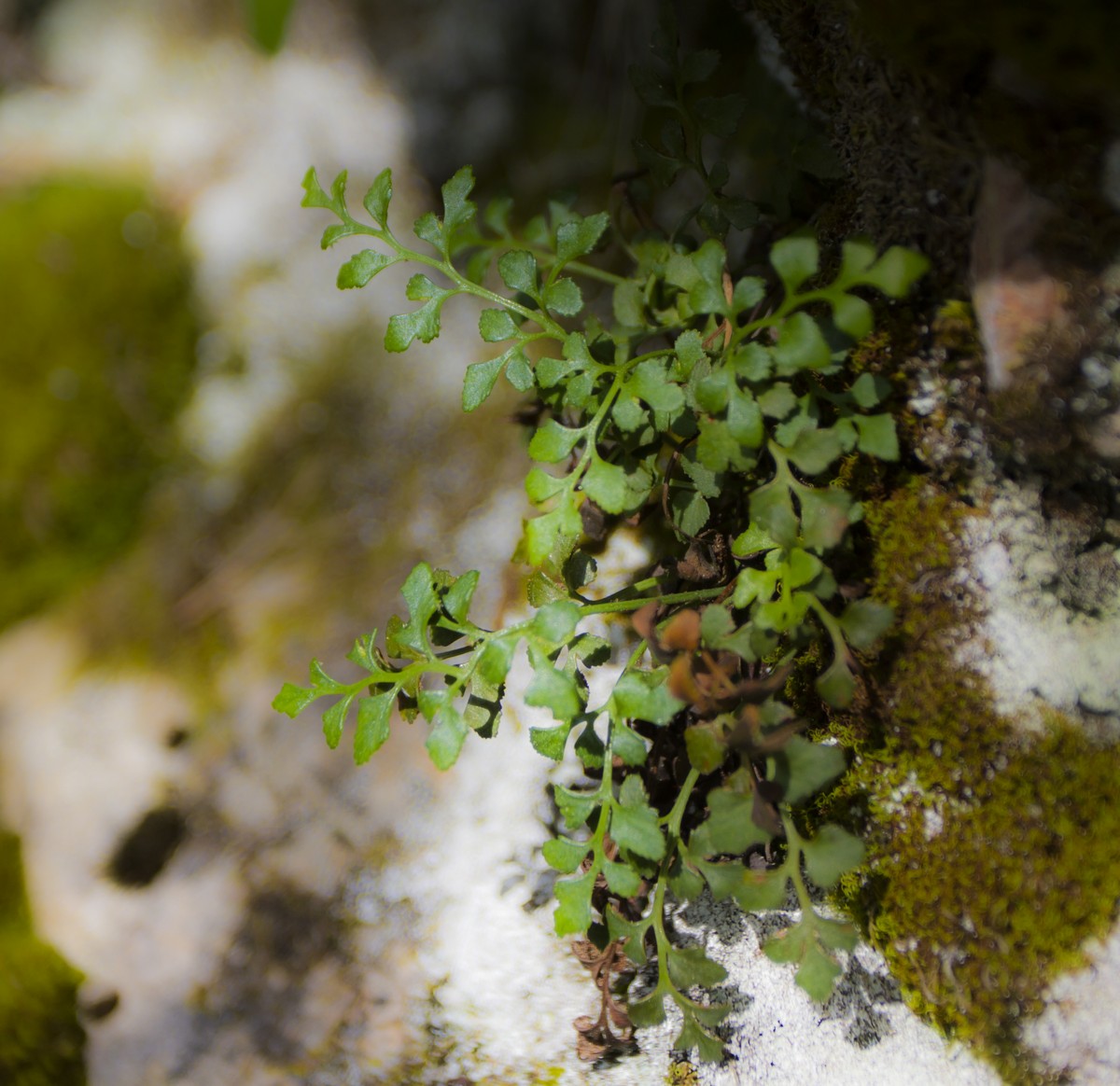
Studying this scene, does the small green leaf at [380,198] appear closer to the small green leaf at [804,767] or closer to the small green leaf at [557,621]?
the small green leaf at [557,621]

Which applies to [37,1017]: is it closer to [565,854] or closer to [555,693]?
[565,854]

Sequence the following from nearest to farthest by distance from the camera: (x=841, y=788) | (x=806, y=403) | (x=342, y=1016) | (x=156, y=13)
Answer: (x=806, y=403) < (x=841, y=788) < (x=342, y=1016) < (x=156, y=13)

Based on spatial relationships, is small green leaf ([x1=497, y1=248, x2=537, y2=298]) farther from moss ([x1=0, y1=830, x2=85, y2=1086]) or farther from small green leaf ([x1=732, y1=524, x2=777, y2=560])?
moss ([x1=0, y1=830, x2=85, y2=1086])

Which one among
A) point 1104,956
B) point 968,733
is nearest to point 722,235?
point 968,733

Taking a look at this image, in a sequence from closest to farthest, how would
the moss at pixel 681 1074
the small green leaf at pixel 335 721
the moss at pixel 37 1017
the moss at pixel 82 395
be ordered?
the small green leaf at pixel 335 721
the moss at pixel 681 1074
the moss at pixel 37 1017
the moss at pixel 82 395

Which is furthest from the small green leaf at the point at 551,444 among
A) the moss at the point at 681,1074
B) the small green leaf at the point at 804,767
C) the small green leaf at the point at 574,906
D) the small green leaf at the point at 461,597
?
the moss at the point at 681,1074

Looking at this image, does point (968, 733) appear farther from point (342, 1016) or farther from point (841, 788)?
point (342, 1016)
